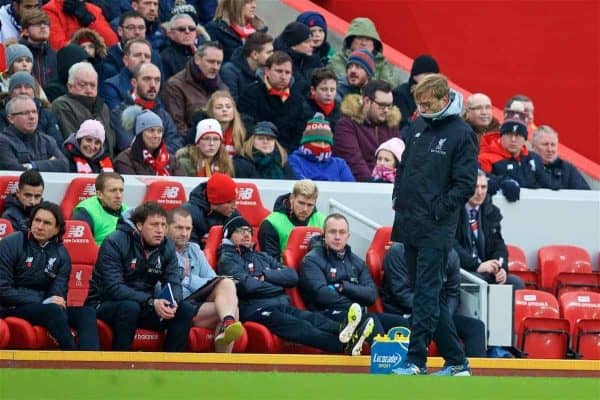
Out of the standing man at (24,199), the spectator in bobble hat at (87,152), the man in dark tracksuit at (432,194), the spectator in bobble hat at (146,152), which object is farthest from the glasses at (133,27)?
the man in dark tracksuit at (432,194)

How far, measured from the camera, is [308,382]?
916cm

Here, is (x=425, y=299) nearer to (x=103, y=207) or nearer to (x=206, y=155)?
(x=103, y=207)

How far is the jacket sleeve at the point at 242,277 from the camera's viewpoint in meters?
11.7

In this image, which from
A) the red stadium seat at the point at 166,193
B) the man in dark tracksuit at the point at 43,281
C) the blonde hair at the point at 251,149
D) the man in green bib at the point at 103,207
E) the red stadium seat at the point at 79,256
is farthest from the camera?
the blonde hair at the point at 251,149

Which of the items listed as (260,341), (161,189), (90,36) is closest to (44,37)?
(90,36)

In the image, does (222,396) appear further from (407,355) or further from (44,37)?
(44,37)

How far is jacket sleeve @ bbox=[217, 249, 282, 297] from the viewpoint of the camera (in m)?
11.7

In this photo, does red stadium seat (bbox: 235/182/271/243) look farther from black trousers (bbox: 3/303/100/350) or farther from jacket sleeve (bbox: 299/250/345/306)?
black trousers (bbox: 3/303/100/350)

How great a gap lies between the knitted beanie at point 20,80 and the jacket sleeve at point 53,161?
24.2 inches

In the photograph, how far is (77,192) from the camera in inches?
479

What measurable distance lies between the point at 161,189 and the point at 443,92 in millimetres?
3399

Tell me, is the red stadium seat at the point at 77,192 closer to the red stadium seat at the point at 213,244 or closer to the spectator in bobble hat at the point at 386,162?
the red stadium seat at the point at 213,244

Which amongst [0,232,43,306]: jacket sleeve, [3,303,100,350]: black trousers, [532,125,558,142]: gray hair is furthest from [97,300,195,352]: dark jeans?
[532,125,558,142]: gray hair

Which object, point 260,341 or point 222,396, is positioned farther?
point 260,341
